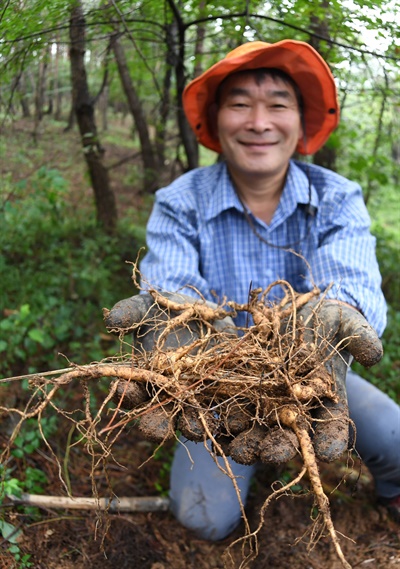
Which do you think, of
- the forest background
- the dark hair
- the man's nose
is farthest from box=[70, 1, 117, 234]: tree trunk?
the man's nose

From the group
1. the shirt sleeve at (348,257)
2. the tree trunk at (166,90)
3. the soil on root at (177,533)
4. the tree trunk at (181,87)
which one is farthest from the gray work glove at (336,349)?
the tree trunk at (166,90)

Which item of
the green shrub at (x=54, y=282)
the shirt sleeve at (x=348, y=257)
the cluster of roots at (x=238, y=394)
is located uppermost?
the shirt sleeve at (x=348, y=257)

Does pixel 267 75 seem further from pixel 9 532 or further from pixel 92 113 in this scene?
pixel 92 113

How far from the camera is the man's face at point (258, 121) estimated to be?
224 centimetres

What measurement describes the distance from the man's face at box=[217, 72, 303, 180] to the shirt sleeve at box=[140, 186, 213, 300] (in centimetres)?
35

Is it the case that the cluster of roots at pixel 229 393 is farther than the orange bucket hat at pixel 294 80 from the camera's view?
No

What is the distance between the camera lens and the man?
218 centimetres

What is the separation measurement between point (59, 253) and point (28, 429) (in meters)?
1.81

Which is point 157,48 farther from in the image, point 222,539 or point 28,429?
point 222,539

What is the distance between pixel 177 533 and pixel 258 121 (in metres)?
1.79

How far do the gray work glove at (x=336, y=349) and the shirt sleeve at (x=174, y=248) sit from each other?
55 cm

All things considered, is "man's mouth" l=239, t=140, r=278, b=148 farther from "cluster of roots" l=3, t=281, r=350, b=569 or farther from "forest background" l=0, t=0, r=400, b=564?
"cluster of roots" l=3, t=281, r=350, b=569

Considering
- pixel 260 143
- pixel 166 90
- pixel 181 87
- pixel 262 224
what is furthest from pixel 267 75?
pixel 166 90

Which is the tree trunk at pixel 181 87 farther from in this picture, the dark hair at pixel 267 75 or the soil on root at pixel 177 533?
the soil on root at pixel 177 533
